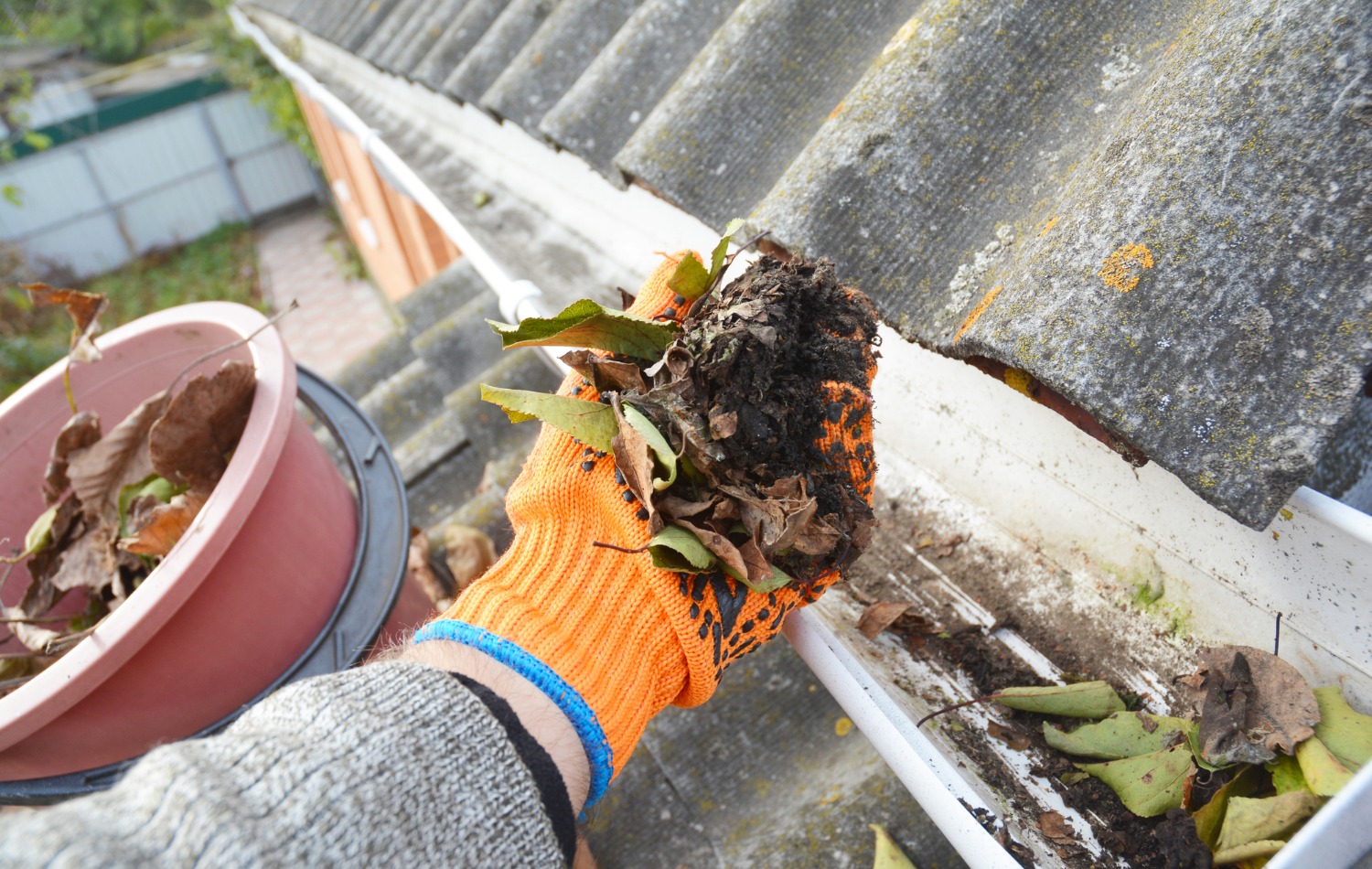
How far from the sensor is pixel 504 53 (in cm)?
252

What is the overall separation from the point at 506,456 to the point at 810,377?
1487 millimetres

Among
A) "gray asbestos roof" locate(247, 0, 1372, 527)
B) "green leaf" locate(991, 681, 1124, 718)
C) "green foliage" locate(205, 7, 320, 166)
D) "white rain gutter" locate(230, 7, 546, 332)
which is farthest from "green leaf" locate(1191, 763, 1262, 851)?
"green foliage" locate(205, 7, 320, 166)

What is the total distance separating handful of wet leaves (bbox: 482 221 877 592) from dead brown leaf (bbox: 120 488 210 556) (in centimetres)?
76

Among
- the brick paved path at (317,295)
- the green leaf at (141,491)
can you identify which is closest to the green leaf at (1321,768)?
the green leaf at (141,491)

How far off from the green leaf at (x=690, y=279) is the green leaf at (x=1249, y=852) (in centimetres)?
87

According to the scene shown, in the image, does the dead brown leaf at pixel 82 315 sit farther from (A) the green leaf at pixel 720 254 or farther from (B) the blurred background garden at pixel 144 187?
(B) the blurred background garden at pixel 144 187

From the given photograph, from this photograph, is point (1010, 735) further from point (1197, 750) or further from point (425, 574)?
point (425, 574)

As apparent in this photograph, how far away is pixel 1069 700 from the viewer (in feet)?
3.41

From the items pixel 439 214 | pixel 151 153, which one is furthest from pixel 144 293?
pixel 439 214

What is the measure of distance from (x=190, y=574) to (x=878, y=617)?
Result: 1109 mm

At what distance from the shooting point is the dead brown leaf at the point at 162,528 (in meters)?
1.36

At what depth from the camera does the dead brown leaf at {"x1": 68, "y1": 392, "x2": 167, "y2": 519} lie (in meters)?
1.52

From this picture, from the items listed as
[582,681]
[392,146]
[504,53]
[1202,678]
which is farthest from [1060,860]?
[392,146]

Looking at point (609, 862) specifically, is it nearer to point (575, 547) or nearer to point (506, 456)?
point (575, 547)
